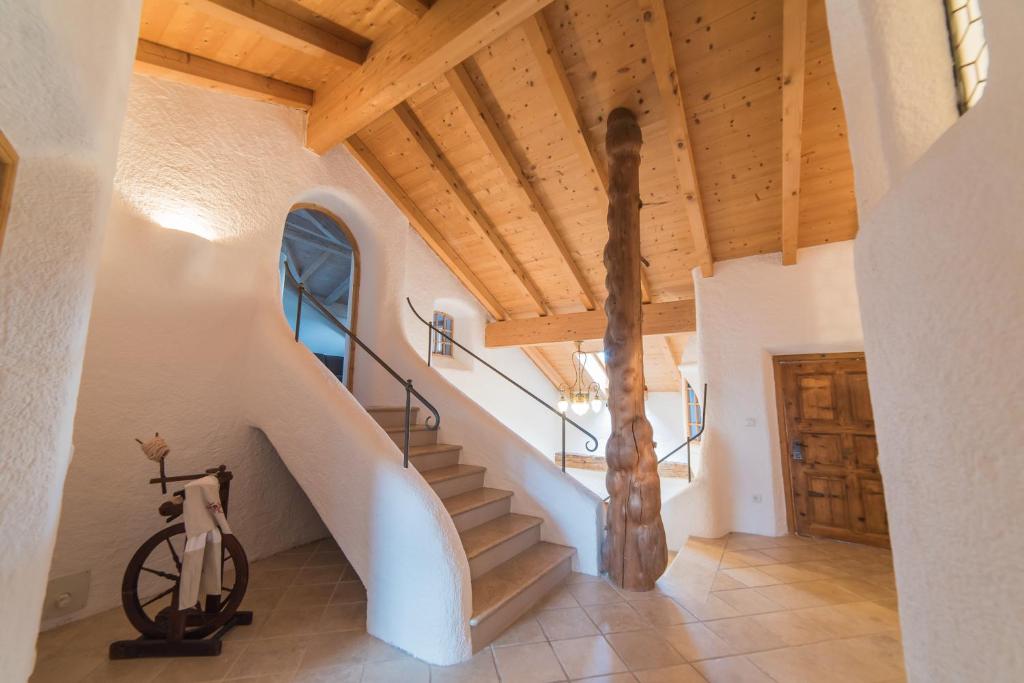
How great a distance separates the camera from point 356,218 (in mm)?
4035

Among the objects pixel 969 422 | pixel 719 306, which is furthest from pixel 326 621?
pixel 719 306

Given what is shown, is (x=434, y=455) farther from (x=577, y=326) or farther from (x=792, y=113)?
(x=792, y=113)

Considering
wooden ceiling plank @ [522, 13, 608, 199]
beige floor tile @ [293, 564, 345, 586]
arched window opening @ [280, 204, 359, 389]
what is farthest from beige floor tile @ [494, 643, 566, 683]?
wooden ceiling plank @ [522, 13, 608, 199]

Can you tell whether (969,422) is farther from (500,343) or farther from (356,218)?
(500,343)

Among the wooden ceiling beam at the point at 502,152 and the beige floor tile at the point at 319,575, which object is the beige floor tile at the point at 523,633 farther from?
the wooden ceiling beam at the point at 502,152

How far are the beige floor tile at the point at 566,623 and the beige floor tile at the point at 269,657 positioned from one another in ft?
4.14

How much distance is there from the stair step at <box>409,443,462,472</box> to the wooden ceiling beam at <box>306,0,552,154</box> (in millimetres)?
2605

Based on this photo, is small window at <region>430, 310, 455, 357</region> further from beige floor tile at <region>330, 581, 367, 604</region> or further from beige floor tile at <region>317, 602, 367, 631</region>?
Result: beige floor tile at <region>317, 602, 367, 631</region>

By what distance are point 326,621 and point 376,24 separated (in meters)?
3.89

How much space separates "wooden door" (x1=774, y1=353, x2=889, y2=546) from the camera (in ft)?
12.8

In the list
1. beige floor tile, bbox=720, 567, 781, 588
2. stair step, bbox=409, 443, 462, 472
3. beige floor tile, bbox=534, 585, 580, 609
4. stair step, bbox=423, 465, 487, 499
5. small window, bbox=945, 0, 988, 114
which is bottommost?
beige floor tile, bbox=720, 567, 781, 588

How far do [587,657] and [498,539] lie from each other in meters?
0.82

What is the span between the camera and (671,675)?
189cm

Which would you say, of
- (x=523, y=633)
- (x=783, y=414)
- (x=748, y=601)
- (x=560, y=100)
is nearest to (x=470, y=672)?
(x=523, y=633)
